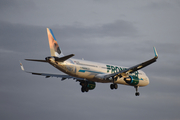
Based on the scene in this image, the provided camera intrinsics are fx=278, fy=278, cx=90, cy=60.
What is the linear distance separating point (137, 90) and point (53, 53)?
20687mm

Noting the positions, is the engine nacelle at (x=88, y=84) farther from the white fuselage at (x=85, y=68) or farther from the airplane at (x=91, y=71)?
the white fuselage at (x=85, y=68)

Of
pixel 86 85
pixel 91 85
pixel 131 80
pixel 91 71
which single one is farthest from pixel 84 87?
pixel 131 80

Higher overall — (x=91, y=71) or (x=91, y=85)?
(x=91, y=71)

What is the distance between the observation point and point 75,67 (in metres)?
43.8

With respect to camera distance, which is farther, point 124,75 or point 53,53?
point 124,75

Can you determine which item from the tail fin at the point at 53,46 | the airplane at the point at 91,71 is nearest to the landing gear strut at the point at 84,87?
the airplane at the point at 91,71

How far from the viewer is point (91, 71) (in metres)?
46.0

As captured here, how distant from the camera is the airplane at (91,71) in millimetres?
42062

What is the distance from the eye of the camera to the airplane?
138ft

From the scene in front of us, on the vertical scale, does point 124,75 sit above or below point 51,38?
below

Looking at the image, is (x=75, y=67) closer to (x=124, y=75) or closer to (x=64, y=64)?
(x=64, y=64)

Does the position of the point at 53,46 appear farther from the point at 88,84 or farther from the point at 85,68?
the point at 88,84

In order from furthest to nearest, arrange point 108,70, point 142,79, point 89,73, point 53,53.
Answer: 1. point 142,79
2. point 108,70
3. point 89,73
4. point 53,53

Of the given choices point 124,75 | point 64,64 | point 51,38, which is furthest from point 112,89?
point 51,38
